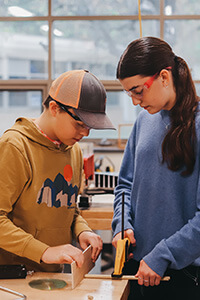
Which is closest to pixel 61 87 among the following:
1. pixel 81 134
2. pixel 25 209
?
pixel 81 134

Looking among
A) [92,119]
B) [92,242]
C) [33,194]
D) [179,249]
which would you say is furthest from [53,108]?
[179,249]

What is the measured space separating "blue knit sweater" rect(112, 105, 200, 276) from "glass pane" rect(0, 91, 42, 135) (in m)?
4.28

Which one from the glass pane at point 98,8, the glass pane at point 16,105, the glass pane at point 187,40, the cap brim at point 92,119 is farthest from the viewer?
the glass pane at point 16,105

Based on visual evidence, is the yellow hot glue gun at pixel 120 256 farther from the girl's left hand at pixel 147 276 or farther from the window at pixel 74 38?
the window at pixel 74 38

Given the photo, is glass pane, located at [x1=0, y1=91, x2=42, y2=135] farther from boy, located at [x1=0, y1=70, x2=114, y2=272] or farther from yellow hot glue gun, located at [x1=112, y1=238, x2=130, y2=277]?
yellow hot glue gun, located at [x1=112, y1=238, x2=130, y2=277]

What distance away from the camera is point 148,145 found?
153cm

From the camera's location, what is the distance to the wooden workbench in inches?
52.4

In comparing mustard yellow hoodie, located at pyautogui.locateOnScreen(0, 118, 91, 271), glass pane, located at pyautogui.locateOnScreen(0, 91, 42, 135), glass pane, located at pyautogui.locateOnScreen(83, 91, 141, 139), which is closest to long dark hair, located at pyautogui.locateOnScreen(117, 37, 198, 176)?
mustard yellow hoodie, located at pyautogui.locateOnScreen(0, 118, 91, 271)

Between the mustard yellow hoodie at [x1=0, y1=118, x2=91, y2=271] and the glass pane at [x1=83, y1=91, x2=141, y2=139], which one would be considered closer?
the mustard yellow hoodie at [x1=0, y1=118, x2=91, y2=271]

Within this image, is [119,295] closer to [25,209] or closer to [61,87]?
[25,209]

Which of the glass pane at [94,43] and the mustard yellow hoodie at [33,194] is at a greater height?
the glass pane at [94,43]

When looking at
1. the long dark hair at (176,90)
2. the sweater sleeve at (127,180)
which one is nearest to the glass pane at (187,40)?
the sweater sleeve at (127,180)

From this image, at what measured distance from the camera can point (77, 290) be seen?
1.39m

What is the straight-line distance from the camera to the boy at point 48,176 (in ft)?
4.69
